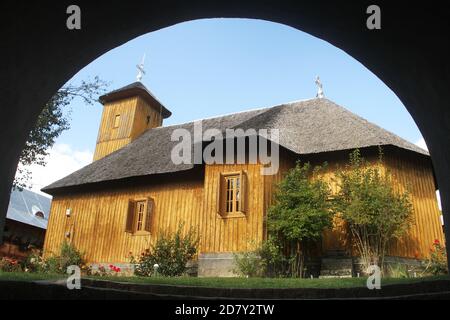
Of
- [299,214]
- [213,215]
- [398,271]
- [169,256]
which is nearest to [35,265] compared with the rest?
[169,256]

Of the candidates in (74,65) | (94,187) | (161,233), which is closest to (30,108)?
(74,65)

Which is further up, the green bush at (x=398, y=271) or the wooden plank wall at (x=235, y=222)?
the wooden plank wall at (x=235, y=222)

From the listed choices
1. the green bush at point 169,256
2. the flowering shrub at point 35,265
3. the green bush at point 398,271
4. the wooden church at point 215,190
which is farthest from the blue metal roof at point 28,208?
the green bush at point 398,271

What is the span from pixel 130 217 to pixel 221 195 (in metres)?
5.33

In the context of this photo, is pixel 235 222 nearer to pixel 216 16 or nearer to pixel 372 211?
pixel 372 211

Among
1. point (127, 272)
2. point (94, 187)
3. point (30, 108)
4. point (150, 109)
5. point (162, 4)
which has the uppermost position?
point (150, 109)

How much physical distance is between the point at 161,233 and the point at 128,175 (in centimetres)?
361

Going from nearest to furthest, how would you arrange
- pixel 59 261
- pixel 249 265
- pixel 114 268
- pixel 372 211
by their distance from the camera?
pixel 372 211
pixel 249 265
pixel 114 268
pixel 59 261

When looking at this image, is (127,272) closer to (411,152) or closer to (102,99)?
(411,152)

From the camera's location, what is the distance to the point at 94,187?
19.9m

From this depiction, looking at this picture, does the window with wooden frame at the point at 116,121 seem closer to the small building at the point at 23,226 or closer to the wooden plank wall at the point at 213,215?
the wooden plank wall at the point at 213,215

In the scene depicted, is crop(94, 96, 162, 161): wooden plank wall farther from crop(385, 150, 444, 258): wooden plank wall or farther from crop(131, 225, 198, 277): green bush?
crop(385, 150, 444, 258): wooden plank wall

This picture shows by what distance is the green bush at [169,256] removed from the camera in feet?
49.1

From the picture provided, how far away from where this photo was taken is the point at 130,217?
58.9ft
